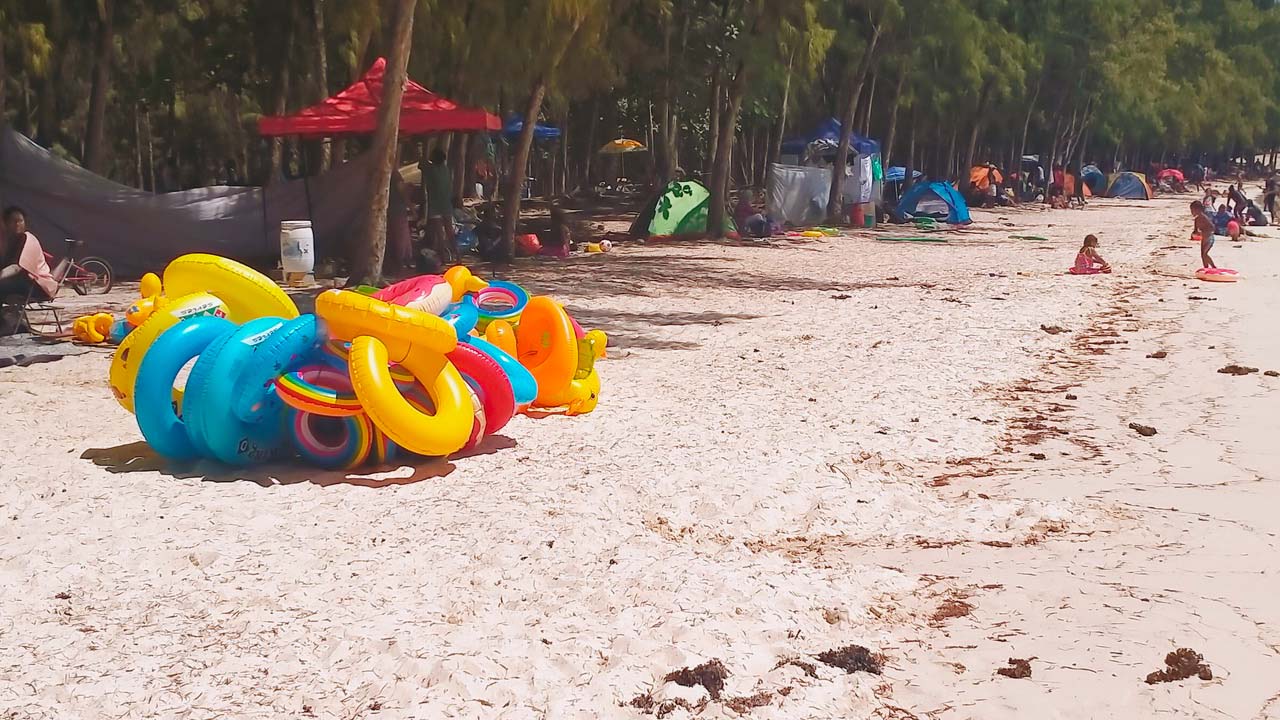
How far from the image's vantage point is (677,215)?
84.3 feet

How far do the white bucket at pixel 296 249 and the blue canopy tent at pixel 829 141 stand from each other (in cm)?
2009

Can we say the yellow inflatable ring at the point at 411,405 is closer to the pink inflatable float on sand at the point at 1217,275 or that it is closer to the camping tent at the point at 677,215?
the pink inflatable float on sand at the point at 1217,275

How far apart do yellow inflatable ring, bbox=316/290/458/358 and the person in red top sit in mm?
5864

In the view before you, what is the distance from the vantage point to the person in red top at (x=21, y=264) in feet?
36.9

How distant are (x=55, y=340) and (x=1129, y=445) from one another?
9.14m

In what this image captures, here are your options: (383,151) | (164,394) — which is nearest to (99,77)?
(383,151)

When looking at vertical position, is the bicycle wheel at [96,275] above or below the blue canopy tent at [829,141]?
below

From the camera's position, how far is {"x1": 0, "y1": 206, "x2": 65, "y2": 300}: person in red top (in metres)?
11.3

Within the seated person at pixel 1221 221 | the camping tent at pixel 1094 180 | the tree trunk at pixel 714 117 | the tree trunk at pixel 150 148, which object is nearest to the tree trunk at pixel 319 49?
the tree trunk at pixel 714 117

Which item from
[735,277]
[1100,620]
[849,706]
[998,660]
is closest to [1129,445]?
[1100,620]

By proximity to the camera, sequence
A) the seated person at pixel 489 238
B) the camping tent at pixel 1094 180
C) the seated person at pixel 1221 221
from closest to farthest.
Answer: the seated person at pixel 489 238, the seated person at pixel 1221 221, the camping tent at pixel 1094 180

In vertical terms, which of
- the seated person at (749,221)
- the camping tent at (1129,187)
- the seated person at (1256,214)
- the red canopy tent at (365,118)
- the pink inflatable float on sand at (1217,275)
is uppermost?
the red canopy tent at (365,118)

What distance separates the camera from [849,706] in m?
4.09

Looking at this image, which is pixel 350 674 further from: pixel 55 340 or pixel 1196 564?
pixel 55 340
